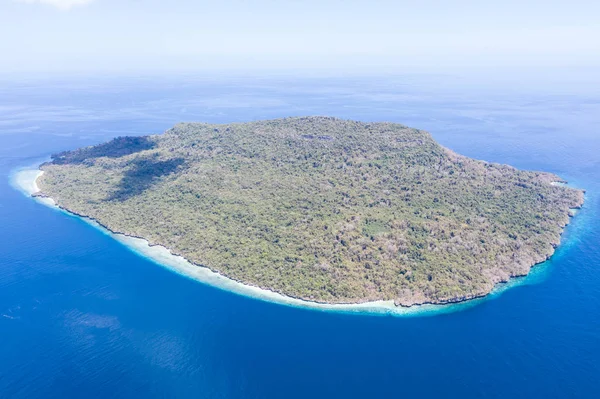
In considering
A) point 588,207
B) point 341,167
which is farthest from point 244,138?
point 588,207

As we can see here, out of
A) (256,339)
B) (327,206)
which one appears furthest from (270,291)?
(327,206)

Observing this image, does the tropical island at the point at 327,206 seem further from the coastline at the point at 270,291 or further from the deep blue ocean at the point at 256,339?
the deep blue ocean at the point at 256,339

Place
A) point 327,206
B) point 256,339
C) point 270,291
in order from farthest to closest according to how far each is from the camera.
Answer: point 327,206, point 270,291, point 256,339

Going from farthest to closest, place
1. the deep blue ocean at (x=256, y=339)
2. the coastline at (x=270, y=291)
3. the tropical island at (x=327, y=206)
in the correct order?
1. the tropical island at (x=327, y=206)
2. the coastline at (x=270, y=291)
3. the deep blue ocean at (x=256, y=339)

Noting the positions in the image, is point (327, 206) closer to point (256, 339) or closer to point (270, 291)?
point (270, 291)

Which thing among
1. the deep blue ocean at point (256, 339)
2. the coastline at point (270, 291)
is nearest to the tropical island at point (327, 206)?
the coastline at point (270, 291)

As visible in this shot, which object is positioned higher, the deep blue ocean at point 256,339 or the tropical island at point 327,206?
the tropical island at point 327,206

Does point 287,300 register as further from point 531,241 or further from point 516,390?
point 531,241

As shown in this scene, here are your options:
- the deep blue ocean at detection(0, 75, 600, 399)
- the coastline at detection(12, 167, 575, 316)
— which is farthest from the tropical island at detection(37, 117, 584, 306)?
the deep blue ocean at detection(0, 75, 600, 399)
